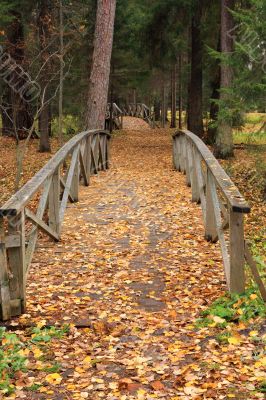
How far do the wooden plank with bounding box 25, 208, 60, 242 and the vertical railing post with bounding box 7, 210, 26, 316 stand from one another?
1.86 feet

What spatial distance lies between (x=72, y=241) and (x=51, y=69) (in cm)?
1014

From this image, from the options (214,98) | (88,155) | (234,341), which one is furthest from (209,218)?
(214,98)

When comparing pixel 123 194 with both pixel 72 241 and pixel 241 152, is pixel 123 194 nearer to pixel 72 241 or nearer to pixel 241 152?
pixel 72 241

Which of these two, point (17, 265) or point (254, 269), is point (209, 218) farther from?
point (17, 265)

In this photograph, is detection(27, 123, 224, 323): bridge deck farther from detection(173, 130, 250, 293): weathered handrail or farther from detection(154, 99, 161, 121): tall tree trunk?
detection(154, 99, 161, 121): tall tree trunk

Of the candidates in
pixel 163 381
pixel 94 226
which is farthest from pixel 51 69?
pixel 163 381

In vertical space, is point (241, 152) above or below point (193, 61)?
below

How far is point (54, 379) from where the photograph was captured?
4133mm

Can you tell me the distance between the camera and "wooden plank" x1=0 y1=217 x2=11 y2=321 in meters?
4.87

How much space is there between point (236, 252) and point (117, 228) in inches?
Result: 145

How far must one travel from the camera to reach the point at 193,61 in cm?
2011

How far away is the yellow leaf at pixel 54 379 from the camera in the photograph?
13.5ft

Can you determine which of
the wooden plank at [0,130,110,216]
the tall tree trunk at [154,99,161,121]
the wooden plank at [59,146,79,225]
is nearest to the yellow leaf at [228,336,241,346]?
the wooden plank at [0,130,110,216]

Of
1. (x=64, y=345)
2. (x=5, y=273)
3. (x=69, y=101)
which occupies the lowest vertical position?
(x=64, y=345)
